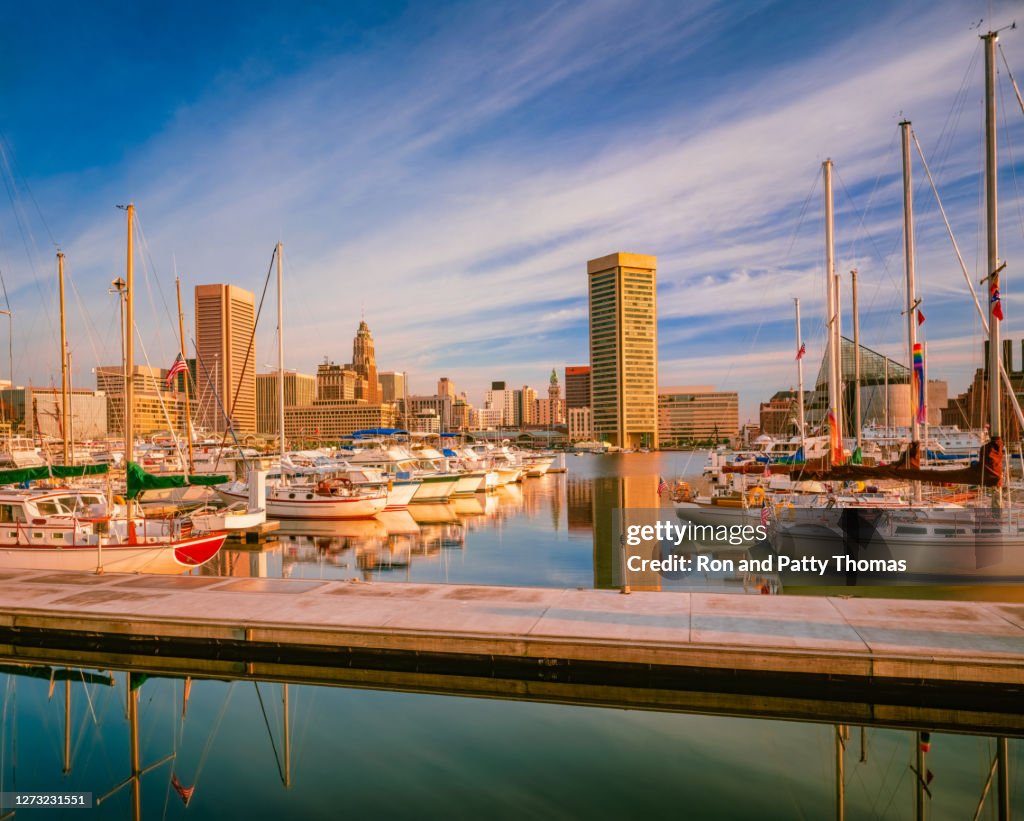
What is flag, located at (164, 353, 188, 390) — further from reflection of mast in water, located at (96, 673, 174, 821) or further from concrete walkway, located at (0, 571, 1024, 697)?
reflection of mast in water, located at (96, 673, 174, 821)

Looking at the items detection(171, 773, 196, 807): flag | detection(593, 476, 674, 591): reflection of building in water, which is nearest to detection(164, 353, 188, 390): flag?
detection(593, 476, 674, 591): reflection of building in water

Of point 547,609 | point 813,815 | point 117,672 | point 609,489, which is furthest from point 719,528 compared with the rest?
point 609,489

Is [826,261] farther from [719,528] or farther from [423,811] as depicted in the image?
[423,811]

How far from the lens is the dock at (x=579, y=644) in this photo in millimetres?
12820

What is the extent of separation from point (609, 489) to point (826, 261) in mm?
45718

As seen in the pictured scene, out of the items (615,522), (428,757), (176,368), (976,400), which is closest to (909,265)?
(615,522)

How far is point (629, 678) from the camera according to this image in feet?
45.4

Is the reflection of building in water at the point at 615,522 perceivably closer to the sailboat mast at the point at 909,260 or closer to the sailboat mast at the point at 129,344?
the sailboat mast at the point at 909,260

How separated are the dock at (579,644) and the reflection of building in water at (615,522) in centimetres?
346

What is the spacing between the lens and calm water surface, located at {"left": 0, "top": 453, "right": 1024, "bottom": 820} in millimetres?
11047

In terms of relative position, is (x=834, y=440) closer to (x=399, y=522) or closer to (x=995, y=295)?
(x=995, y=295)

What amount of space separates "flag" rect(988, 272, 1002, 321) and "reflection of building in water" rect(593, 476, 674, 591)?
11.3m

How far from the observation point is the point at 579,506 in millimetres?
57219

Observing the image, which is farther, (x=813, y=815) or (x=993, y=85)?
(x=993, y=85)
